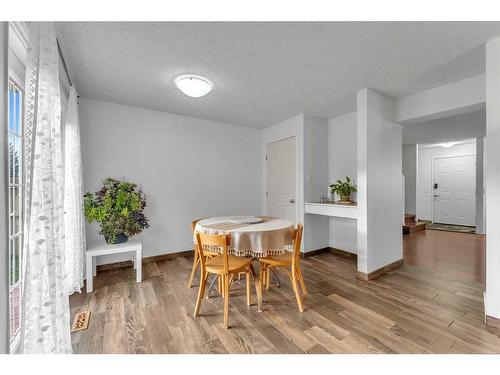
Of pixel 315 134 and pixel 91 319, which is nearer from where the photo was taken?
pixel 91 319

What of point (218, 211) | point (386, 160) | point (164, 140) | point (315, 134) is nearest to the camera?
point (386, 160)

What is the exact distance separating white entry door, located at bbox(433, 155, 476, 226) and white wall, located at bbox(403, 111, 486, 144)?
5.53 feet

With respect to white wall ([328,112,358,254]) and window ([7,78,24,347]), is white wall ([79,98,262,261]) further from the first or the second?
window ([7,78,24,347])

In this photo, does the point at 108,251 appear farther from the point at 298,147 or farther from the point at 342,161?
the point at 342,161

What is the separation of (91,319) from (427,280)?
11.7 ft

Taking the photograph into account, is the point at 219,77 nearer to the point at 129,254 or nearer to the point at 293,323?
the point at 293,323

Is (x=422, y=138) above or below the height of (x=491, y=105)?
above

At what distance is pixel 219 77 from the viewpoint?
2389mm

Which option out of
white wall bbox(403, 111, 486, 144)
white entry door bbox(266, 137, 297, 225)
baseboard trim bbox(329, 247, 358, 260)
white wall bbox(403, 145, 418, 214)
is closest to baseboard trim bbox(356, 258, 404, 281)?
baseboard trim bbox(329, 247, 358, 260)

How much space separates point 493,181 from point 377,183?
1.06 meters

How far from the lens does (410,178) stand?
21.7 feet

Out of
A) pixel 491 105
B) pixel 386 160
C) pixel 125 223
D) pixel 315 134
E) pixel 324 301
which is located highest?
pixel 315 134

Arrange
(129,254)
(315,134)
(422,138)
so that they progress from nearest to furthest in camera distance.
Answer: (129,254), (315,134), (422,138)

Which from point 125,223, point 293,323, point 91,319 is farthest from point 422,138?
point 91,319
